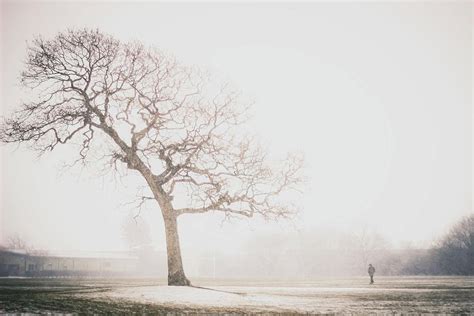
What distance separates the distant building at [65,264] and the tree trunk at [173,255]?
6594 centimetres

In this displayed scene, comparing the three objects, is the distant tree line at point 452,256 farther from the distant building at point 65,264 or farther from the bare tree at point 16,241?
the bare tree at point 16,241

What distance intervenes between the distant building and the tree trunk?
65.9m

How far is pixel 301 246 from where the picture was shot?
13062cm

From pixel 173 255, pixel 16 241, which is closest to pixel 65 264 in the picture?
pixel 173 255

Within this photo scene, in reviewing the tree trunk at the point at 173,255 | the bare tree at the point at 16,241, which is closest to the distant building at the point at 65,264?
the tree trunk at the point at 173,255

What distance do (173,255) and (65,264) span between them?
2891 inches

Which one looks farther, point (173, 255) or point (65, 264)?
point (65, 264)

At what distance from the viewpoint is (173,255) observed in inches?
1088

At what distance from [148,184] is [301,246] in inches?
4265

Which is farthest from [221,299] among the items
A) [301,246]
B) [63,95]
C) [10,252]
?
[301,246]

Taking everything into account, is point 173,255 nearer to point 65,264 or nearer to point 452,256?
point 65,264

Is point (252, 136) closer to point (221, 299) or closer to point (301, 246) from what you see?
point (221, 299)

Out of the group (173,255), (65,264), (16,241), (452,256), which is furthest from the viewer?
(16,241)

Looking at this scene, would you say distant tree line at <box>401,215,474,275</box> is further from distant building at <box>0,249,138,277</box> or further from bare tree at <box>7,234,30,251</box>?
bare tree at <box>7,234,30,251</box>
